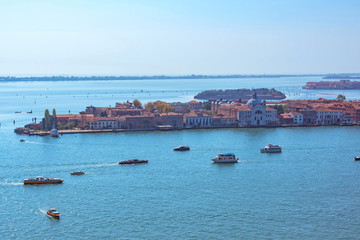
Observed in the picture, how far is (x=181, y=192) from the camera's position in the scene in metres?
13.3

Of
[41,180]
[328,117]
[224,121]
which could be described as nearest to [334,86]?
[328,117]

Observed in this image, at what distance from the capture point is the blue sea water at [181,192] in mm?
10609

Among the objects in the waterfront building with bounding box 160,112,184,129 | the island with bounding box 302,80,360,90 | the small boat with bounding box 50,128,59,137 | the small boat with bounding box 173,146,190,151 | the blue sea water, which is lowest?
the blue sea water

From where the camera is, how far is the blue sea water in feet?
34.8

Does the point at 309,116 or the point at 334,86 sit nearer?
the point at 309,116

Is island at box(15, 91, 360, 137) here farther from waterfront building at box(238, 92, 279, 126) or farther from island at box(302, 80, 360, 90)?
island at box(302, 80, 360, 90)

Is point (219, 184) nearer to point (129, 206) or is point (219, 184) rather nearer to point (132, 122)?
point (129, 206)

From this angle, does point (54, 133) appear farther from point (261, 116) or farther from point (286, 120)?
point (286, 120)

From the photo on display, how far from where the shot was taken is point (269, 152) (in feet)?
63.4

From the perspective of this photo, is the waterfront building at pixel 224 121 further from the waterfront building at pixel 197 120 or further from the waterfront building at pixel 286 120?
the waterfront building at pixel 286 120

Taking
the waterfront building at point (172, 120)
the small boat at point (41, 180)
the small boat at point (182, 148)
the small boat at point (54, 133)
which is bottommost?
the small boat at point (41, 180)

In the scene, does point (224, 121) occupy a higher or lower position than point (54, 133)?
higher

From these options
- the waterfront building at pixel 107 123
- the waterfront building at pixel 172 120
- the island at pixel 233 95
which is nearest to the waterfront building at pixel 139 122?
the waterfront building at pixel 107 123

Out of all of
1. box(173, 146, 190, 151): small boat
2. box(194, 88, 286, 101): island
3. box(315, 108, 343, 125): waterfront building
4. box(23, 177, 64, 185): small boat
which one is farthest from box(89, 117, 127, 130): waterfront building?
box(194, 88, 286, 101): island
